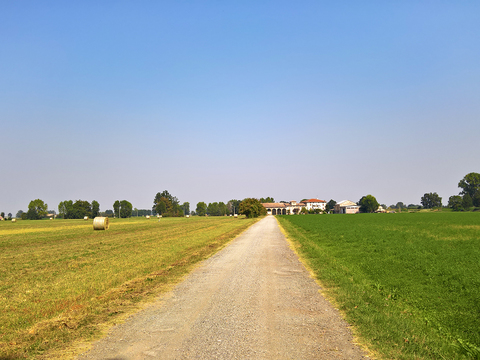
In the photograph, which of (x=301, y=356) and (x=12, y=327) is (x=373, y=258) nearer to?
(x=301, y=356)

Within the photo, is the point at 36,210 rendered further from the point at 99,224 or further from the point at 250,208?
the point at 99,224

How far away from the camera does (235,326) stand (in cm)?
722

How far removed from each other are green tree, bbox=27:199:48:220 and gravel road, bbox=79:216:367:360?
18122cm

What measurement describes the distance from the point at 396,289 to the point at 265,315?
511 cm

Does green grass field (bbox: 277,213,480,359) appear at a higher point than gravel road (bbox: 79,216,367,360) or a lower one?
lower

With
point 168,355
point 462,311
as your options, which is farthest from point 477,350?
point 168,355

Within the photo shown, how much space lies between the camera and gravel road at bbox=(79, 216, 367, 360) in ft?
19.2

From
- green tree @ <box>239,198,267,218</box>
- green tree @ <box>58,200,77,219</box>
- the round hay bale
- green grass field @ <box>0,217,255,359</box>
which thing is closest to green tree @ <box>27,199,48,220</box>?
green tree @ <box>58,200,77,219</box>

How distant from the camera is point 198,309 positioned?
8.59 meters

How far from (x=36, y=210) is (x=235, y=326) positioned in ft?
623

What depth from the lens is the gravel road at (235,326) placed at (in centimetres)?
584

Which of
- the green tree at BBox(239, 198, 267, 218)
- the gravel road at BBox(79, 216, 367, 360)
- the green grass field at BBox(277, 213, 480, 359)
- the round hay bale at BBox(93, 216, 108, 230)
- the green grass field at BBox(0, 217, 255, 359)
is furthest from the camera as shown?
the green tree at BBox(239, 198, 267, 218)

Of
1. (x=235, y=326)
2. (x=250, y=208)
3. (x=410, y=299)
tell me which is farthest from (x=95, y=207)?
(x=410, y=299)

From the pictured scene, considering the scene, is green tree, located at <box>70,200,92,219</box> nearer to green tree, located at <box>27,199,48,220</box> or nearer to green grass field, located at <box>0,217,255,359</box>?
green tree, located at <box>27,199,48,220</box>
